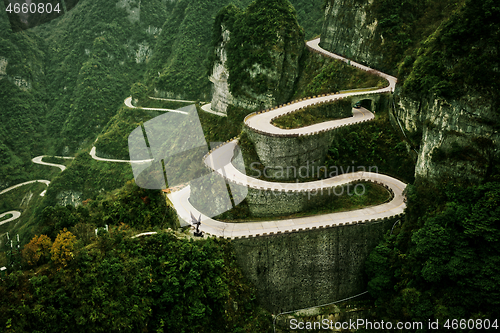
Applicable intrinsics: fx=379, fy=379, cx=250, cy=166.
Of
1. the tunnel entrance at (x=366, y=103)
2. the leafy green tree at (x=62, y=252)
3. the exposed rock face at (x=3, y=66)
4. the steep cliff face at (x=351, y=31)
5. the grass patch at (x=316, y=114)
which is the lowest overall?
the leafy green tree at (x=62, y=252)

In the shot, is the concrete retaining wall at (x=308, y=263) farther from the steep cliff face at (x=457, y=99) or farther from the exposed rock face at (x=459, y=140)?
the steep cliff face at (x=457, y=99)

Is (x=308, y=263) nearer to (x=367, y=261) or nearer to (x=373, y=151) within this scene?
(x=367, y=261)

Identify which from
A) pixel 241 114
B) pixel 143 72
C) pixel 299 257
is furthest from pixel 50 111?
pixel 299 257

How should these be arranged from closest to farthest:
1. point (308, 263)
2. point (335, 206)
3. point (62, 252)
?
point (62, 252) < point (308, 263) < point (335, 206)

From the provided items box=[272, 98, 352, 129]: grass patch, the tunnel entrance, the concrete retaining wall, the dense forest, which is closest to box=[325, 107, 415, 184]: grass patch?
the dense forest

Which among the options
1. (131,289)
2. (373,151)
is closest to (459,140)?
(373,151)

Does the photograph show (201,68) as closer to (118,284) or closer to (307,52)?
(307,52)

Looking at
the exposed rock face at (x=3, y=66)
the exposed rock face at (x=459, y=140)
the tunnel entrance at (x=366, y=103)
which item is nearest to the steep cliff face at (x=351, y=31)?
the tunnel entrance at (x=366, y=103)
